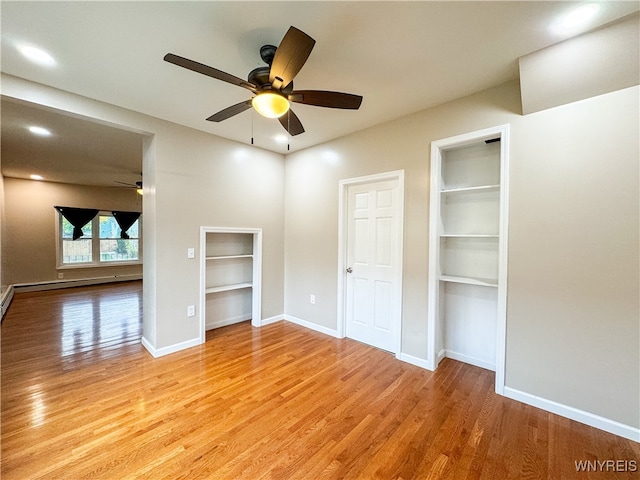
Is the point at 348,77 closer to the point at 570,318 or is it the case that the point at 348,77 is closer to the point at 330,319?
the point at 570,318

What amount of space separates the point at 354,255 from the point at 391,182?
108 centimetres

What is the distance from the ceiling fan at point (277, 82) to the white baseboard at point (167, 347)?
2.73m

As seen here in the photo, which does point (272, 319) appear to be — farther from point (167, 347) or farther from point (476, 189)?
point (476, 189)

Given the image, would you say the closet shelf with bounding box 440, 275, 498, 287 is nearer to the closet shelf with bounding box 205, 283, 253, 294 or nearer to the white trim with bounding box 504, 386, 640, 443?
the white trim with bounding box 504, 386, 640, 443

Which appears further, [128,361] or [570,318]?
[128,361]

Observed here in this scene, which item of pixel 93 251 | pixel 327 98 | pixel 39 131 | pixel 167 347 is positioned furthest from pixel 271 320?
pixel 93 251

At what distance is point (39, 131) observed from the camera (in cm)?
356

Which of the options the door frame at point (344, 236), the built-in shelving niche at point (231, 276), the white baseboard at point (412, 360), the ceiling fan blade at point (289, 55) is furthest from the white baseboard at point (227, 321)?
the ceiling fan blade at point (289, 55)

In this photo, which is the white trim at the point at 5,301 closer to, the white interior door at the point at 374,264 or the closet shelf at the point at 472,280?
the white interior door at the point at 374,264

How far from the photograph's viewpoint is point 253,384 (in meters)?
2.52

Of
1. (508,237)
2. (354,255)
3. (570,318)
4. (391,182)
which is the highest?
(391,182)

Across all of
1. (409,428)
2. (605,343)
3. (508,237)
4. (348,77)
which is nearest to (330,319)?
(409,428)

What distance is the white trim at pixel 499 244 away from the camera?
2346mm

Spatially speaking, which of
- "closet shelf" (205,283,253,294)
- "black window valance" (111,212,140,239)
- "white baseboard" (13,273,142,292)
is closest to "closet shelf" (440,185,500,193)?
"closet shelf" (205,283,253,294)
